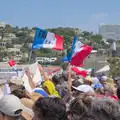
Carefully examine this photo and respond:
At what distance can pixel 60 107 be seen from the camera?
4930mm

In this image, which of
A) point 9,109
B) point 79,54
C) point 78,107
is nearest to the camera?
point 9,109

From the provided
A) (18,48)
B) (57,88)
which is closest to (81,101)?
(57,88)

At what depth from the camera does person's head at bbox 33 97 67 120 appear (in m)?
4.82

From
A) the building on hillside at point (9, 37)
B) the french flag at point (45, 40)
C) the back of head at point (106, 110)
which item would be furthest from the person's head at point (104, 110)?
the building on hillside at point (9, 37)

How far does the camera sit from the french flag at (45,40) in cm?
1369

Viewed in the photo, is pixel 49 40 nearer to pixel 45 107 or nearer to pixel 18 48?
pixel 45 107

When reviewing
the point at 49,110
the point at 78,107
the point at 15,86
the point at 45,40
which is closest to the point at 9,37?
the point at 45,40

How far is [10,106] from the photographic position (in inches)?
194

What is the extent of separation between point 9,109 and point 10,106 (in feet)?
0.15

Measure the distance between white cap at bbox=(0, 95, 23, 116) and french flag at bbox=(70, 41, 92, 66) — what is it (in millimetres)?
9808

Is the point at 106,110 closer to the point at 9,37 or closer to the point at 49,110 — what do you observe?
the point at 49,110

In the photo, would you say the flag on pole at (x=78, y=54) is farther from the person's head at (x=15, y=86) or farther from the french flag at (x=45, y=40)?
the person's head at (x=15, y=86)

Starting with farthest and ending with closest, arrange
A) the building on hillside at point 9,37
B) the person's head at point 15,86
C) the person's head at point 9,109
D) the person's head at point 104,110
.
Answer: the building on hillside at point 9,37, the person's head at point 15,86, the person's head at point 9,109, the person's head at point 104,110

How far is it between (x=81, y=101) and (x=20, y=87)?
163 centimetres
